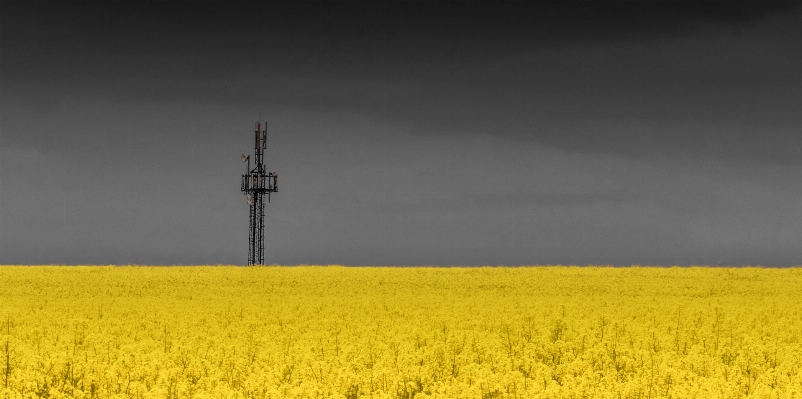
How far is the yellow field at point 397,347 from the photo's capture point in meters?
11.4

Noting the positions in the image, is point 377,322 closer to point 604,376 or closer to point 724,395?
point 604,376

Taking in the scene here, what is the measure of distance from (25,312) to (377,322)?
10838mm

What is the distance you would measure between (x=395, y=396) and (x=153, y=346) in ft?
21.5

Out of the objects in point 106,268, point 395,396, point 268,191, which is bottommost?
point 395,396

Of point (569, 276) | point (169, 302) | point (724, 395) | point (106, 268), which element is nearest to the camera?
point (724, 395)

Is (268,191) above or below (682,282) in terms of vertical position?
above

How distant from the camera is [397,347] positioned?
1472 centimetres

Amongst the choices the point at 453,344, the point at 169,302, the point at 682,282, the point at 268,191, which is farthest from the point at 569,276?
the point at 453,344

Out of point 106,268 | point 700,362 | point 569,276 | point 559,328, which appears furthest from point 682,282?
point 106,268

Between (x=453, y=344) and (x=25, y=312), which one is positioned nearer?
(x=453, y=344)

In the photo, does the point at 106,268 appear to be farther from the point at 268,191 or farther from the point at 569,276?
the point at 569,276

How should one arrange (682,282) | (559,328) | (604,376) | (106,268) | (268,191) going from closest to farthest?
(604,376) → (559,328) → (682,282) → (106,268) → (268,191)

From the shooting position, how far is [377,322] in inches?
739

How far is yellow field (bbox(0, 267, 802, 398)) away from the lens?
11391 mm
